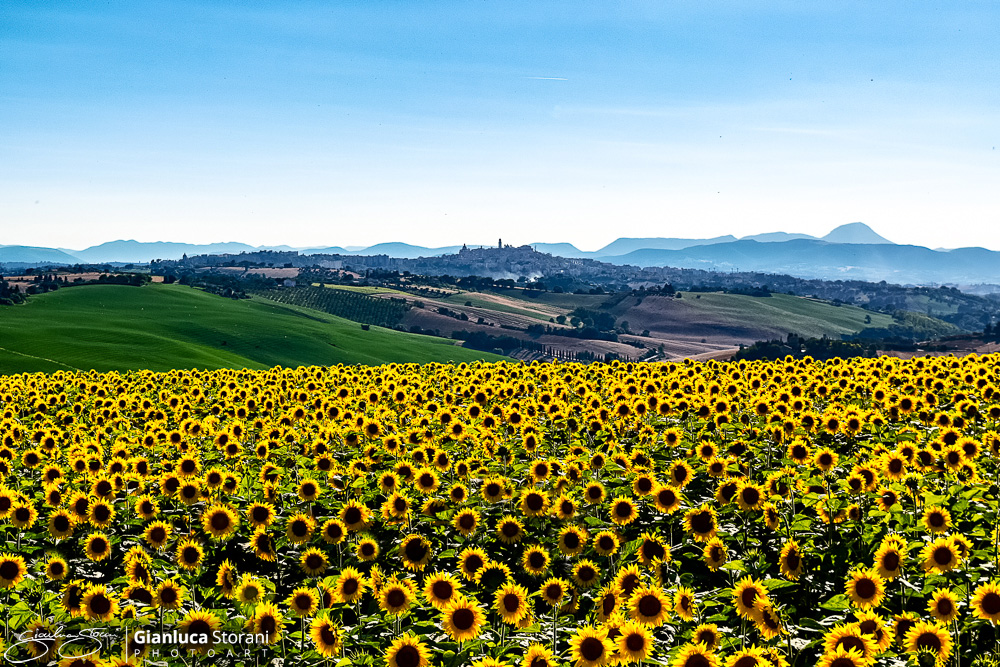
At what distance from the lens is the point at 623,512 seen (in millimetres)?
10258

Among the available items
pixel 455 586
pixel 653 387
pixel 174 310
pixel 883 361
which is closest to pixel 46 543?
pixel 455 586

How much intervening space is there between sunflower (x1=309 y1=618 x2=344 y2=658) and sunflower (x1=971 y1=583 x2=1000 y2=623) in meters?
6.42

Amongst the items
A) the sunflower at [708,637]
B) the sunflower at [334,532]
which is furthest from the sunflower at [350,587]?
the sunflower at [708,637]

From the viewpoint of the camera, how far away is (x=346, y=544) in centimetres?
1066

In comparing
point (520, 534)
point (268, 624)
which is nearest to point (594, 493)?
point (520, 534)

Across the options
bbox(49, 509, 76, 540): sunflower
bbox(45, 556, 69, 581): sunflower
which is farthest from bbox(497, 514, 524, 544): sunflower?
bbox(49, 509, 76, 540): sunflower

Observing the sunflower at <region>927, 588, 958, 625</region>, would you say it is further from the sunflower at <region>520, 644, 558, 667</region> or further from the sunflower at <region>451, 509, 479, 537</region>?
the sunflower at <region>451, 509, 479, 537</region>

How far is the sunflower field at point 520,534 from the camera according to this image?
25.1ft

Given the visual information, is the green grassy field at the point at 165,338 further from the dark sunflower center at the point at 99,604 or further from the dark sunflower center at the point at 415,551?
the dark sunflower center at the point at 415,551

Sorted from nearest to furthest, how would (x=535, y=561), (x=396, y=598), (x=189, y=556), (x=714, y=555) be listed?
(x=396, y=598) → (x=714, y=555) → (x=535, y=561) → (x=189, y=556)

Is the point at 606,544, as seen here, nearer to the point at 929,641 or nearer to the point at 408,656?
the point at 408,656

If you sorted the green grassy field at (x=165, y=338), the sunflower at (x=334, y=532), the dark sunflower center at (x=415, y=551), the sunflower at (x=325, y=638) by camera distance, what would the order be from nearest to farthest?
the sunflower at (x=325, y=638)
the dark sunflower center at (x=415, y=551)
the sunflower at (x=334, y=532)
the green grassy field at (x=165, y=338)

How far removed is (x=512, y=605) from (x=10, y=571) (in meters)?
6.20

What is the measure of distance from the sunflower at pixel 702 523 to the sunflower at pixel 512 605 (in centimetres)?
285
